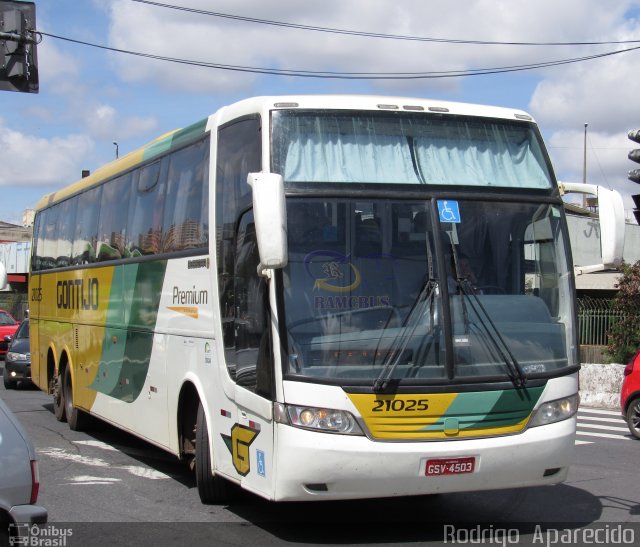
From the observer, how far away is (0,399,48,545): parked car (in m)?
4.73

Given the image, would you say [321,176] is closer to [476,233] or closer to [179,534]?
[476,233]

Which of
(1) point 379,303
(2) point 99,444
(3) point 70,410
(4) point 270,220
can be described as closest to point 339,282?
(1) point 379,303

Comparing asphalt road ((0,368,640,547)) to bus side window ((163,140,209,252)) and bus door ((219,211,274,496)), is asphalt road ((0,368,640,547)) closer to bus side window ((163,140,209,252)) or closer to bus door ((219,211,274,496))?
bus door ((219,211,274,496))

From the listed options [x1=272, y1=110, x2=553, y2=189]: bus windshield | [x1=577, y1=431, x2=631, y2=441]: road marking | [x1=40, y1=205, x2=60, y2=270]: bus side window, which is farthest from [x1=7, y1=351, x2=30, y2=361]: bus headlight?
[x1=272, y1=110, x2=553, y2=189]: bus windshield

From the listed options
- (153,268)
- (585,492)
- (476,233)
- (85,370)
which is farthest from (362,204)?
(85,370)

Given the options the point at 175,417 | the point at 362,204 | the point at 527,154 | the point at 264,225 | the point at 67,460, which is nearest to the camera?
the point at 264,225

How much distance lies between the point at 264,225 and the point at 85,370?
7.60 m

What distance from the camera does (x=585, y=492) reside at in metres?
9.41

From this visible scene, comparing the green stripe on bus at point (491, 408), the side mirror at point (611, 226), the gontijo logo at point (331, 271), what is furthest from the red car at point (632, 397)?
the gontijo logo at point (331, 271)

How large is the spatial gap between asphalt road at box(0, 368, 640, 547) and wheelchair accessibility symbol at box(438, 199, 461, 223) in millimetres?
2587

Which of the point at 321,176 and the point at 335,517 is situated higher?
the point at 321,176

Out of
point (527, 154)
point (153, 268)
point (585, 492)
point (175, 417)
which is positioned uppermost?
point (527, 154)

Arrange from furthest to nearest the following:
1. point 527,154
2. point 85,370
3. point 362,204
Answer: point 85,370 → point 527,154 → point 362,204

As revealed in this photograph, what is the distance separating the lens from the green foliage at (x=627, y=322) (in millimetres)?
22008
